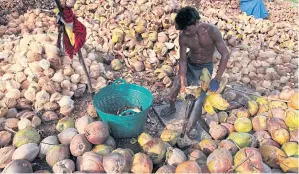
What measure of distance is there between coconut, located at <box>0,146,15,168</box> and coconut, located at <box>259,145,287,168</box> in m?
→ 2.80

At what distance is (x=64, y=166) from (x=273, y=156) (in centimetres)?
222

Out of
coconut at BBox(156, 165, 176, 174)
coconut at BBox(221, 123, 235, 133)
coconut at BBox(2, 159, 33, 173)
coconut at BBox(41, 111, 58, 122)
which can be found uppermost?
coconut at BBox(2, 159, 33, 173)

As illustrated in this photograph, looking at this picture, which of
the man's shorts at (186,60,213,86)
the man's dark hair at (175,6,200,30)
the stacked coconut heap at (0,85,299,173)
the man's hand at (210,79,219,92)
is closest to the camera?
the stacked coconut heap at (0,85,299,173)

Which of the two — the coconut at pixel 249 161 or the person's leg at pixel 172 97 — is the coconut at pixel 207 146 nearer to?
the coconut at pixel 249 161

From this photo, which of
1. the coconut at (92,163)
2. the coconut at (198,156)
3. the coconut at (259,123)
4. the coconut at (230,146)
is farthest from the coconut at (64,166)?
the coconut at (259,123)

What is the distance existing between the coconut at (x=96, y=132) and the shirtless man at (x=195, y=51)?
122 cm

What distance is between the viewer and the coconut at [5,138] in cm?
331

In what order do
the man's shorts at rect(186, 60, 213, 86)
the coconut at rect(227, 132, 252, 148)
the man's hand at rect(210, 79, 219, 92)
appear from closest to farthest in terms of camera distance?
1. the coconut at rect(227, 132, 252, 148)
2. the man's hand at rect(210, 79, 219, 92)
3. the man's shorts at rect(186, 60, 213, 86)

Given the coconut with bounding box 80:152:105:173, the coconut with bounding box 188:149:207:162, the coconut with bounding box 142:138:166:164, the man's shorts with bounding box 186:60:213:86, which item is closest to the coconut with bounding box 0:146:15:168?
the coconut with bounding box 80:152:105:173

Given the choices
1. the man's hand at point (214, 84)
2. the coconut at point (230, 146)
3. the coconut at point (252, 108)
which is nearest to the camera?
the coconut at point (230, 146)

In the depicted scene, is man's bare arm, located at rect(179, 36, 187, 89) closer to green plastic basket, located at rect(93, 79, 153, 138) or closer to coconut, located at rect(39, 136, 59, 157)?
green plastic basket, located at rect(93, 79, 153, 138)

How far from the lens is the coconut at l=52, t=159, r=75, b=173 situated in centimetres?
269

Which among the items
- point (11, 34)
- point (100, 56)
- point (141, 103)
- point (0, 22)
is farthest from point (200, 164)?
point (0, 22)

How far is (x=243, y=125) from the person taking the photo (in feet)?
11.9
